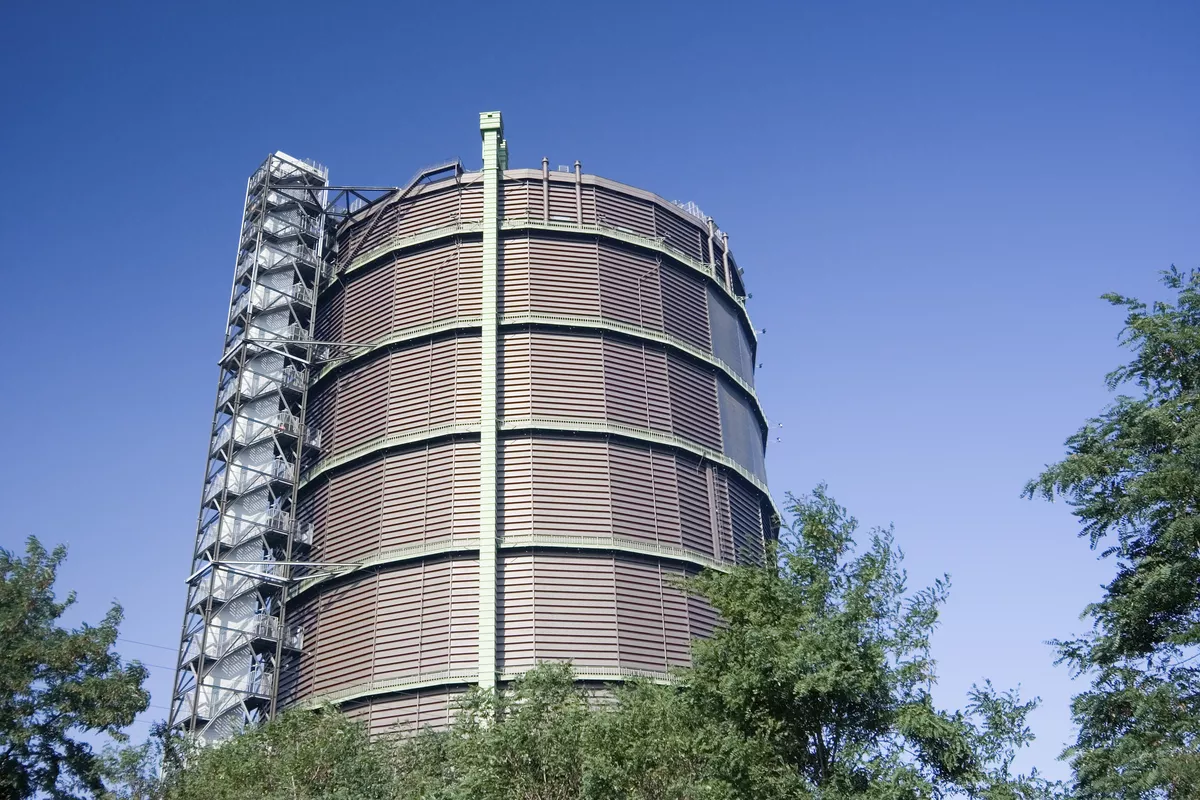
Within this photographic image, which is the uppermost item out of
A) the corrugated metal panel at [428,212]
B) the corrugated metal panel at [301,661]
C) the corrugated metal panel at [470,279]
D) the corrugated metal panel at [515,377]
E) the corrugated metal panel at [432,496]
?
the corrugated metal panel at [428,212]

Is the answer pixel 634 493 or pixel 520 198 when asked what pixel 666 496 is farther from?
pixel 520 198

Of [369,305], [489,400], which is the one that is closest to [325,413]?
[369,305]

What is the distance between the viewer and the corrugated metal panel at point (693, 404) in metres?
32.9

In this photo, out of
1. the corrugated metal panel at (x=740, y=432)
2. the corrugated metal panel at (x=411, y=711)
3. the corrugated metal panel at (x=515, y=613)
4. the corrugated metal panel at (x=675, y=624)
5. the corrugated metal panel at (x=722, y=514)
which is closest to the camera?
the corrugated metal panel at (x=411, y=711)

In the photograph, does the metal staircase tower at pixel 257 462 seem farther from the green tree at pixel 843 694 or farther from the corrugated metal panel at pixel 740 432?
the green tree at pixel 843 694

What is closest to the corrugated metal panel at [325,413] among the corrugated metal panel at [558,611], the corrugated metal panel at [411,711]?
the corrugated metal panel at [558,611]

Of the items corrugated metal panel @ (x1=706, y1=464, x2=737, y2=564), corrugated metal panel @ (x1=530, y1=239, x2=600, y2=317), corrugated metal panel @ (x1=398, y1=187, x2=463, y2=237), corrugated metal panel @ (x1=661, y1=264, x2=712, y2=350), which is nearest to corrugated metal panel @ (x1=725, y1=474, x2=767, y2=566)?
corrugated metal panel @ (x1=706, y1=464, x2=737, y2=564)

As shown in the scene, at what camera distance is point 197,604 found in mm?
33438

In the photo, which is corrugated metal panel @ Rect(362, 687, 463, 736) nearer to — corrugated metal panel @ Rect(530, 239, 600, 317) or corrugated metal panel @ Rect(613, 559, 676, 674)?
corrugated metal panel @ Rect(613, 559, 676, 674)

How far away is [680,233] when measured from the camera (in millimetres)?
36938

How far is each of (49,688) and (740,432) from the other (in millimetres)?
20580

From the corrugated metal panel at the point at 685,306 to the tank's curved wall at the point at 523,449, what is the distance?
91mm

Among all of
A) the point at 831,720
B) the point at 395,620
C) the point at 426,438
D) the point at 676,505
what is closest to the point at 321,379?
the point at 426,438

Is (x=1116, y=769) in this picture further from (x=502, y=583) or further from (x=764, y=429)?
(x=764, y=429)
